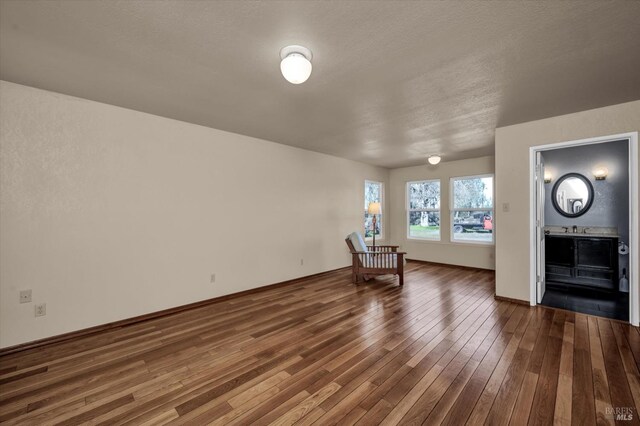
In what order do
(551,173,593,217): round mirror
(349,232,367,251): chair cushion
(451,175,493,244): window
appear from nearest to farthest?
(551,173,593,217): round mirror < (349,232,367,251): chair cushion < (451,175,493,244): window

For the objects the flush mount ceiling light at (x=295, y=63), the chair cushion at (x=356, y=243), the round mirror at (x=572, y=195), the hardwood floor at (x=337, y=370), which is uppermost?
the flush mount ceiling light at (x=295, y=63)

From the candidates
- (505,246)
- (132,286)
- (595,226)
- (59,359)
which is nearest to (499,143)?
(505,246)

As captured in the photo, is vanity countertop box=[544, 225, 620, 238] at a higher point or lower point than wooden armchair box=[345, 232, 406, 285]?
higher

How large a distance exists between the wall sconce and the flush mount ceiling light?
537cm

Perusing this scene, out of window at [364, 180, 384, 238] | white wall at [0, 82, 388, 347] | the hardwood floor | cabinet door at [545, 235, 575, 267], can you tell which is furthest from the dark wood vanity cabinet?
white wall at [0, 82, 388, 347]

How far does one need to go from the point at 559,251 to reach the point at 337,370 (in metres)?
4.78

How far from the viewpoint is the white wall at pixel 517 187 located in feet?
11.2

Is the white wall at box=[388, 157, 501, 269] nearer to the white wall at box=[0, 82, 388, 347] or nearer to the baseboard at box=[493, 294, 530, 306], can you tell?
the baseboard at box=[493, 294, 530, 306]

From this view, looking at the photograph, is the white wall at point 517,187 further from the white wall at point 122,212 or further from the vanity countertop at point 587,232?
the white wall at point 122,212

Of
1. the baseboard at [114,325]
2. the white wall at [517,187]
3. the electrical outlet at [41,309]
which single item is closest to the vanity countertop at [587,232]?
the white wall at [517,187]

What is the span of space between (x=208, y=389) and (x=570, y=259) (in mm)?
5730

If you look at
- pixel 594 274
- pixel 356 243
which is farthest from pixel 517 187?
pixel 356 243

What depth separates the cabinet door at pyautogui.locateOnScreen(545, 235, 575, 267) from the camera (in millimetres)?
4527

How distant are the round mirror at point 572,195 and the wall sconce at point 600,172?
138 millimetres
